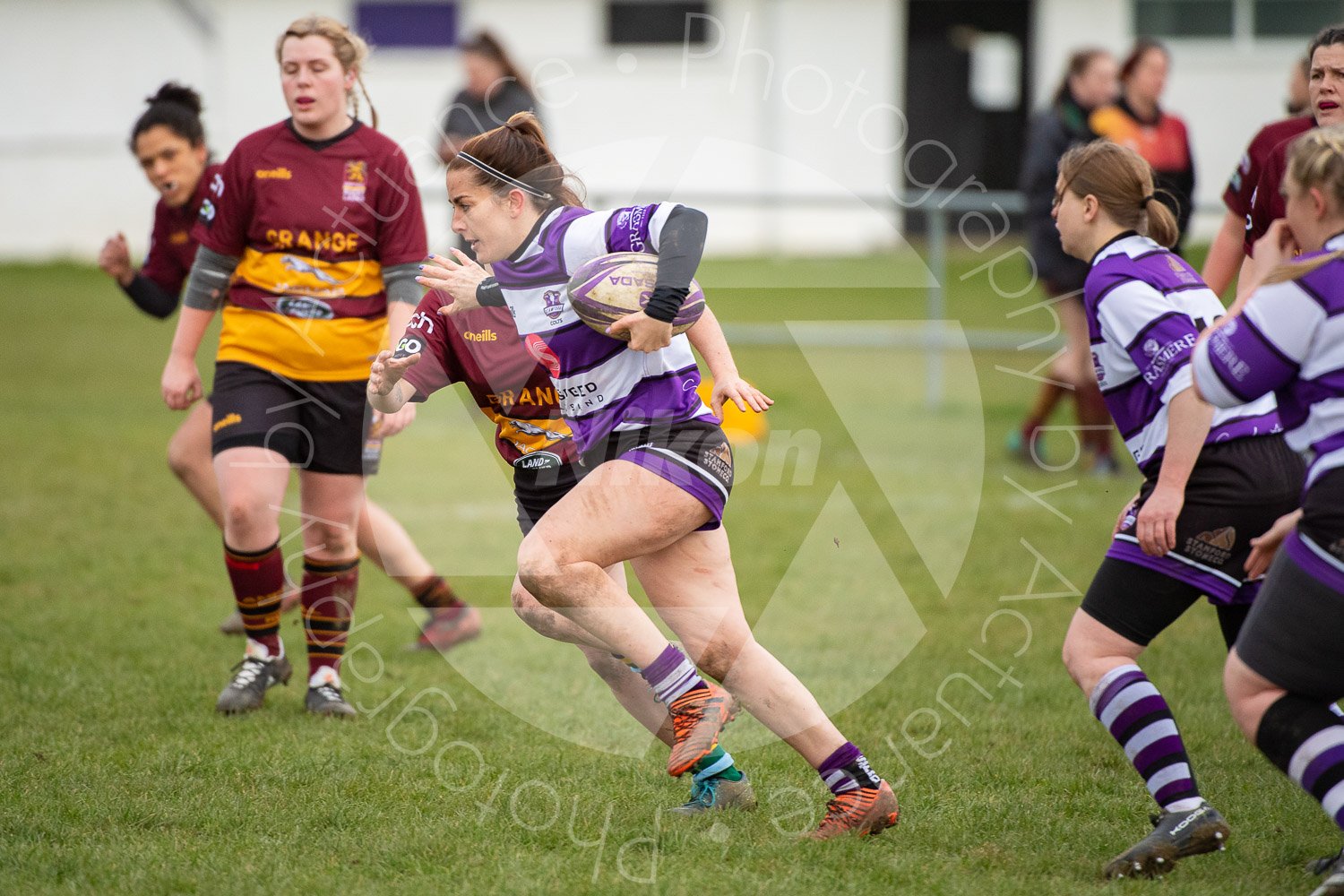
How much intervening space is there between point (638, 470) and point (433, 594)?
8.34ft

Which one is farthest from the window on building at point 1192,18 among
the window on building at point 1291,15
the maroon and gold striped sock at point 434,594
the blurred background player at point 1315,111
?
the maroon and gold striped sock at point 434,594

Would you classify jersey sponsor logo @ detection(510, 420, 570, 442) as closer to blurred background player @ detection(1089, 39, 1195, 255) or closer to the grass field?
the grass field

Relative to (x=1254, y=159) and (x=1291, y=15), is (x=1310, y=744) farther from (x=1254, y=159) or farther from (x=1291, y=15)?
(x=1291, y=15)

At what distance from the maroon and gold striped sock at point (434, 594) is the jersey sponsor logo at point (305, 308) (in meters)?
1.41

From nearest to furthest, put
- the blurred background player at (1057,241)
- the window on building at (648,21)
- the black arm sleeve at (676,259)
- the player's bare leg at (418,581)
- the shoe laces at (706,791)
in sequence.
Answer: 1. the black arm sleeve at (676,259)
2. the shoe laces at (706,791)
3. the player's bare leg at (418,581)
4. the blurred background player at (1057,241)
5. the window on building at (648,21)

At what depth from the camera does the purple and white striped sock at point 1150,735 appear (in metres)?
3.20

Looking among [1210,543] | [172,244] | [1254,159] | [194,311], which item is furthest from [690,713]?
[172,244]

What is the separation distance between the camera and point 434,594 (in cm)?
557

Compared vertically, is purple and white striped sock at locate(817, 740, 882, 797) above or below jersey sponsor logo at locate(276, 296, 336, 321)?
below

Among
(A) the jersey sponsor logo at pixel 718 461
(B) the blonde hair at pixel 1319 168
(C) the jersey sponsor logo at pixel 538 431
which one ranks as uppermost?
(B) the blonde hair at pixel 1319 168

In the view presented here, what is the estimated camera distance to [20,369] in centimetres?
1244

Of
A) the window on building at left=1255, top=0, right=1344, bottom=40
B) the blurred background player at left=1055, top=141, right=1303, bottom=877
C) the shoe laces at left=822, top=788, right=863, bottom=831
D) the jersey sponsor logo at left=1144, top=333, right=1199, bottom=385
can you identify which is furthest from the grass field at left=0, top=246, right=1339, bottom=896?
the window on building at left=1255, top=0, right=1344, bottom=40

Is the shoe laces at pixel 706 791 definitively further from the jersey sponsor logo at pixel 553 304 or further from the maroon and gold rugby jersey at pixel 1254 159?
the maroon and gold rugby jersey at pixel 1254 159

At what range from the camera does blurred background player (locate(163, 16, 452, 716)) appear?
14.7 feet
